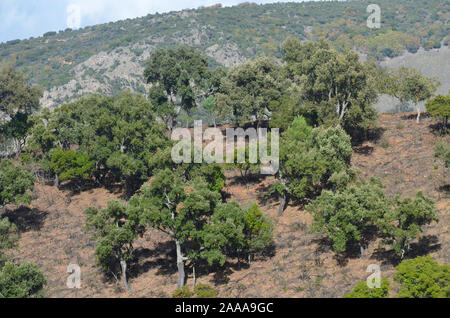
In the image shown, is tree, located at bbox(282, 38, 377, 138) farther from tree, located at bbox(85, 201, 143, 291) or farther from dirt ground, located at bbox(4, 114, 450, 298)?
tree, located at bbox(85, 201, 143, 291)

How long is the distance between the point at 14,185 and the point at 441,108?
53471mm

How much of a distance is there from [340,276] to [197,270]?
13677 mm

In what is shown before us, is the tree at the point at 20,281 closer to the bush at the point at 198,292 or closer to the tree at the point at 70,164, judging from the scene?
the bush at the point at 198,292

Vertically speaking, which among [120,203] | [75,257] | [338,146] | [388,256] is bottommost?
[75,257]

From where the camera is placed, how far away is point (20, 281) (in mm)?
38531

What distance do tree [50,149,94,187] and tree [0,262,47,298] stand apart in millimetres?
23699

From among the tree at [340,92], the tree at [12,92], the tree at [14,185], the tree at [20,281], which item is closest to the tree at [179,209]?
the tree at [20,281]

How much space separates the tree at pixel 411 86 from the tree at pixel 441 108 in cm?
331

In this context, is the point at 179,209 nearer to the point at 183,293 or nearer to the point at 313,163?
the point at 183,293

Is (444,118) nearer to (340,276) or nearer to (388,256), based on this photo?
(388,256)

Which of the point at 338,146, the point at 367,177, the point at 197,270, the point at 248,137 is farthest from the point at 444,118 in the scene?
the point at 197,270

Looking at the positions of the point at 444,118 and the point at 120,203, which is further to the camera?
the point at 444,118

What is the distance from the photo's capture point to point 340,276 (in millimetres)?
37781

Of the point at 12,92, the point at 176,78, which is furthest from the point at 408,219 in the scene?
the point at 12,92
